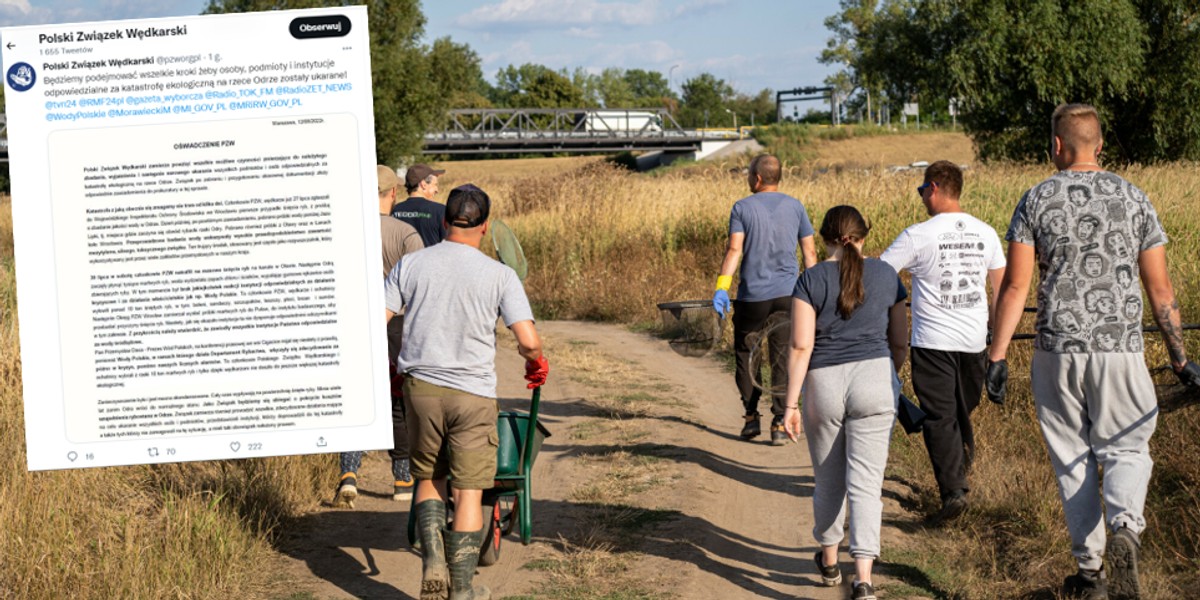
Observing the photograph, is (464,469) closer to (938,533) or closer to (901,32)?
(938,533)

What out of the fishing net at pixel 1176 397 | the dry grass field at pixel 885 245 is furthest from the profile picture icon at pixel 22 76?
the fishing net at pixel 1176 397

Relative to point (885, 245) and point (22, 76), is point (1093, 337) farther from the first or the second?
point (885, 245)

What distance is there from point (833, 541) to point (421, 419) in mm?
1947

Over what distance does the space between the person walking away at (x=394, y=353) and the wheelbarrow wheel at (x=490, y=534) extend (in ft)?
4.30

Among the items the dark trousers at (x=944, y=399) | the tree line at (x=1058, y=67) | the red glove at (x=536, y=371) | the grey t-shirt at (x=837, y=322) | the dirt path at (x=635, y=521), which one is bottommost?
the dirt path at (x=635, y=521)

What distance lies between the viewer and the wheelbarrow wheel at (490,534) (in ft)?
18.7

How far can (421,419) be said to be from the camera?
5203 millimetres

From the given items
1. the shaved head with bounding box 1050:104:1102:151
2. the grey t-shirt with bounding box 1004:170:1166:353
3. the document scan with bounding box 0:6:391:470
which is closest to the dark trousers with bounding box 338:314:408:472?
the document scan with bounding box 0:6:391:470

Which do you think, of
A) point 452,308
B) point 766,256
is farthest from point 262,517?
point 766,256

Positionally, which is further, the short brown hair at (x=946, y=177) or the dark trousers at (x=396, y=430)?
the dark trousers at (x=396, y=430)

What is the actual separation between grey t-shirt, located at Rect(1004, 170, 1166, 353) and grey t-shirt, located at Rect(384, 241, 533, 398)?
7.22 ft

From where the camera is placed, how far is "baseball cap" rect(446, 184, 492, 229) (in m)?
5.20

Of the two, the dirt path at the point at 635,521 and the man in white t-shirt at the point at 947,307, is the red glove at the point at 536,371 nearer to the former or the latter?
the dirt path at the point at 635,521

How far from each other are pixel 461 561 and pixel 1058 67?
29492mm
